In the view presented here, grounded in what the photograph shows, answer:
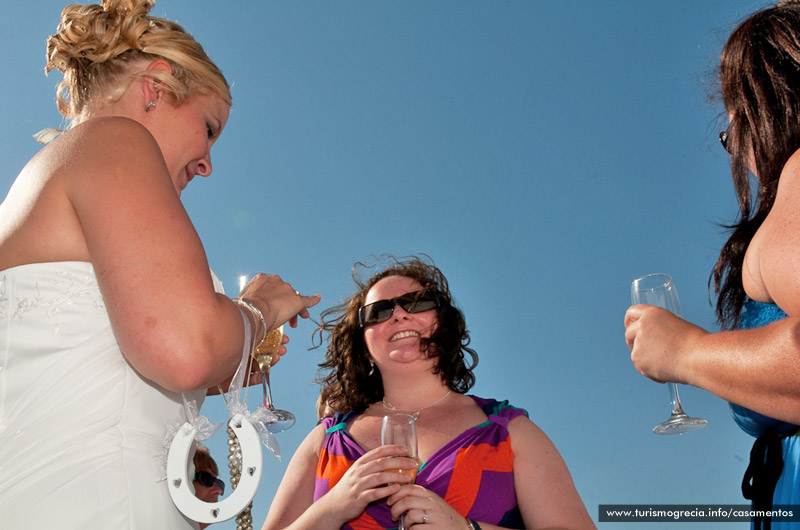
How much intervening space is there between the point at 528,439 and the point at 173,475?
2.28 m

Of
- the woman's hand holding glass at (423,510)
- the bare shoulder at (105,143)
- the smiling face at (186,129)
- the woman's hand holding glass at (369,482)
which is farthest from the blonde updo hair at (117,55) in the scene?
the woman's hand holding glass at (423,510)

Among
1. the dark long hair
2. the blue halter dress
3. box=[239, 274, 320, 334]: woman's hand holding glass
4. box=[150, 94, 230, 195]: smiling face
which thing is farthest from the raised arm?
box=[150, 94, 230, 195]: smiling face

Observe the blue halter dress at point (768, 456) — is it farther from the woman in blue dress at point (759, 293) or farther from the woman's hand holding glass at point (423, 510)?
the woman's hand holding glass at point (423, 510)

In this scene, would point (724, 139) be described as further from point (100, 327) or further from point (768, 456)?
point (100, 327)

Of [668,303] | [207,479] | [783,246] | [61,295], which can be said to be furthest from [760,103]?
[207,479]

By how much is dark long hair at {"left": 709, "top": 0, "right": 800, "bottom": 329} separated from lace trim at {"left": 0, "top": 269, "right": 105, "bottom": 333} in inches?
85.9

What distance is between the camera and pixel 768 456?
2.49m

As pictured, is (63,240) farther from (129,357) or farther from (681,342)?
(681,342)

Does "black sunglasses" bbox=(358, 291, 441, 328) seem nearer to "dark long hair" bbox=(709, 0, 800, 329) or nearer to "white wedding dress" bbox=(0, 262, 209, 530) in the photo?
"dark long hair" bbox=(709, 0, 800, 329)

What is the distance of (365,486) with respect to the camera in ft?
10.5

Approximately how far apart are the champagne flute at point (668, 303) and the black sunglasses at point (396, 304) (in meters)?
1.68

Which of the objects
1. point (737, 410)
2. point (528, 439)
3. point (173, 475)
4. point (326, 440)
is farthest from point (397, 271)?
point (173, 475)

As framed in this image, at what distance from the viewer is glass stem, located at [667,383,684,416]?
10.7 ft

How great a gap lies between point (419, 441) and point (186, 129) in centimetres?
234
